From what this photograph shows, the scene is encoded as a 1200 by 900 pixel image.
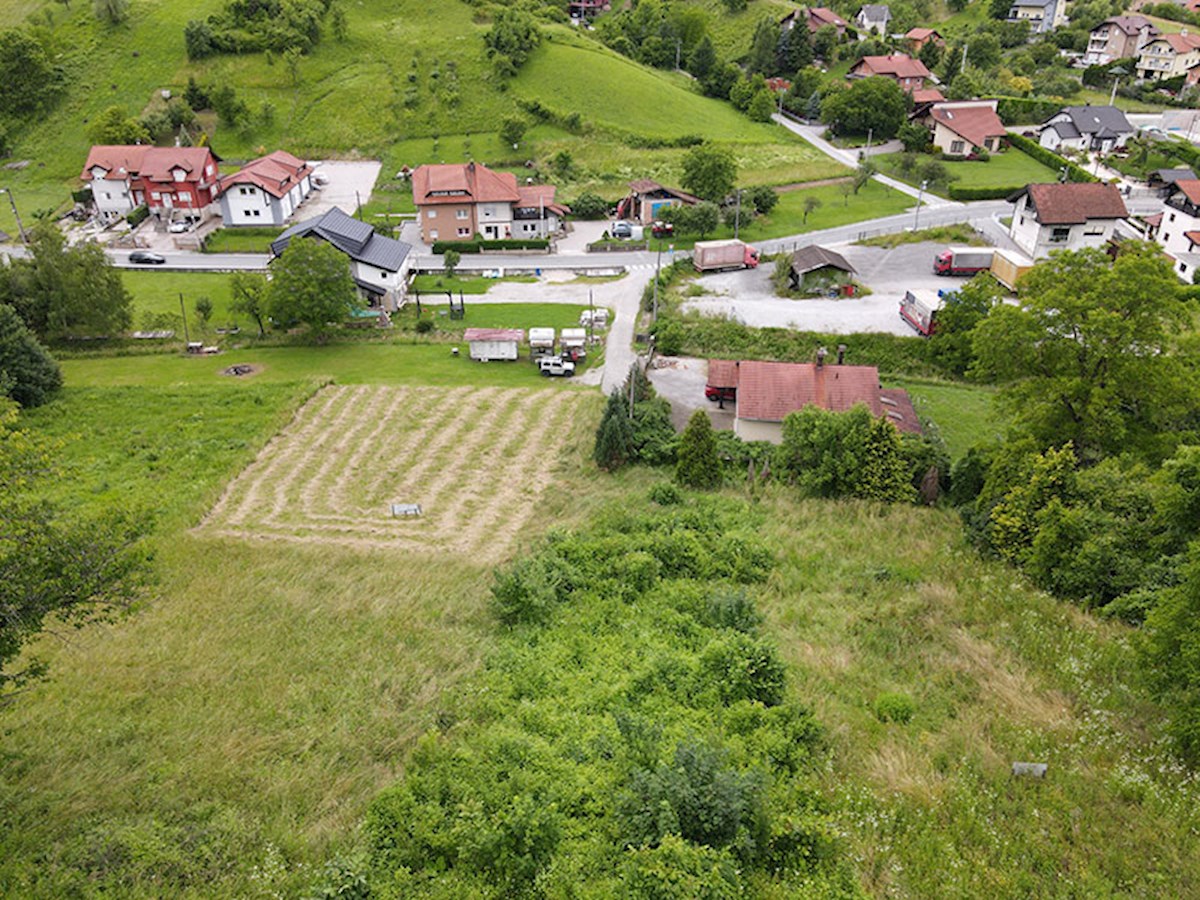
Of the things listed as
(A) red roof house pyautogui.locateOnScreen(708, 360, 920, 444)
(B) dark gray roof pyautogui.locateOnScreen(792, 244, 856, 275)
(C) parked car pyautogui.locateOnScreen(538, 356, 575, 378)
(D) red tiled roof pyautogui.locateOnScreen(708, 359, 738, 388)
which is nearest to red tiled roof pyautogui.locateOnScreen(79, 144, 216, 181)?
(C) parked car pyautogui.locateOnScreen(538, 356, 575, 378)

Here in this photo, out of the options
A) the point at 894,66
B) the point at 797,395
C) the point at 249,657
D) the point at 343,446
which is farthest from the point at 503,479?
the point at 894,66

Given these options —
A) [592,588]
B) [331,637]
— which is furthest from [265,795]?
[592,588]

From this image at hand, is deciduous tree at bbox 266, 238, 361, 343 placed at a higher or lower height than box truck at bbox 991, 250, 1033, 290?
higher

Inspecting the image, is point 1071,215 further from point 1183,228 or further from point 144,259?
point 144,259

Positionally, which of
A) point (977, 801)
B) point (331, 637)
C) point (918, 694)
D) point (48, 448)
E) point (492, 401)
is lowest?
point (492, 401)

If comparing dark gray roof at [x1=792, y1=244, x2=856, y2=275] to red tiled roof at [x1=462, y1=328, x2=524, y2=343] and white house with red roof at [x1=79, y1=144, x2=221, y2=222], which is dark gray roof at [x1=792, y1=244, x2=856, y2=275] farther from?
white house with red roof at [x1=79, y1=144, x2=221, y2=222]

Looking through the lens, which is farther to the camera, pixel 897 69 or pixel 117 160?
pixel 897 69

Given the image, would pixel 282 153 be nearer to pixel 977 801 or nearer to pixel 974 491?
pixel 974 491
